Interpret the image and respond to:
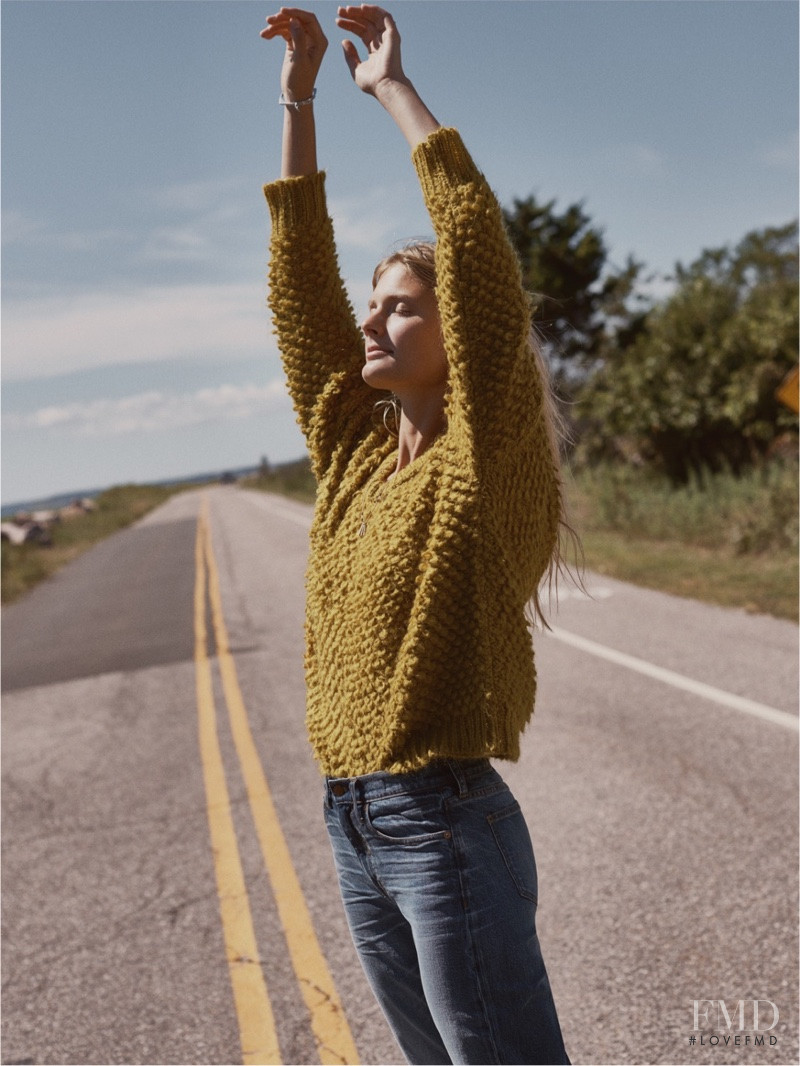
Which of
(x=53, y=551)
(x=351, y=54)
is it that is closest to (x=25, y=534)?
(x=53, y=551)

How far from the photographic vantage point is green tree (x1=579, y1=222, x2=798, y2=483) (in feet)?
53.6

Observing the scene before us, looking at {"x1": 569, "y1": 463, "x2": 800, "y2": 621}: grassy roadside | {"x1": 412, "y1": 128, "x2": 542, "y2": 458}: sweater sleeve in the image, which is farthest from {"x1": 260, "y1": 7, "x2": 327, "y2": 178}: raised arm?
{"x1": 569, "y1": 463, "x2": 800, "y2": 621}: grassy roadside

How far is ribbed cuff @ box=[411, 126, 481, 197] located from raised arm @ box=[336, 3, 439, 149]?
6cm

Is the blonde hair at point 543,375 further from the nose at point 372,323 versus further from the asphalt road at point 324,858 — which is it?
the asphalt road at point 324,858

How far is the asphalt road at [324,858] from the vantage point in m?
3.53

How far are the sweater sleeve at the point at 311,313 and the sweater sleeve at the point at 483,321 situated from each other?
1.83 feet

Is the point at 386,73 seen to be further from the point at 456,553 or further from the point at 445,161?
the point at 456,553

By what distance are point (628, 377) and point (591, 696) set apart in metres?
12.8

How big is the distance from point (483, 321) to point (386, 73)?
59cm

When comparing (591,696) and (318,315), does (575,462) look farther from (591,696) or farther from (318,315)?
(318,315)

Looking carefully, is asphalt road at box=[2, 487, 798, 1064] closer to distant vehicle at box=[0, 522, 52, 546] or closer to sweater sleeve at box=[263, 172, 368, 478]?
sweater sleeve at box=[263, 172, 368, 478]

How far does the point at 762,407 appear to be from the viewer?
16438mm

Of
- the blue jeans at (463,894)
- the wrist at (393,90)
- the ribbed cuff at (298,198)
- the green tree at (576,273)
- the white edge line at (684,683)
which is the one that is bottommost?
the white edge line at (684,683)

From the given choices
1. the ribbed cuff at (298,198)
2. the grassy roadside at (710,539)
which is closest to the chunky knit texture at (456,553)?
the ribbed cuff at (298,198)
